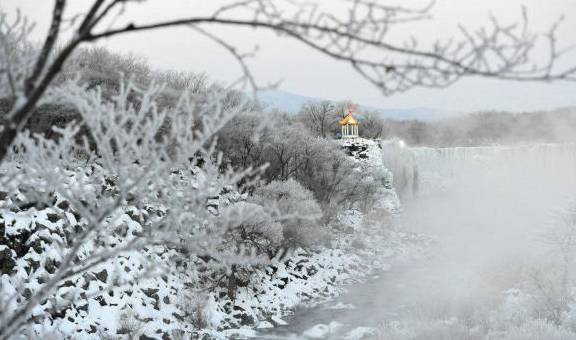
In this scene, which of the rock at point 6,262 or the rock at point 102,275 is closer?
the rock at point 6,262

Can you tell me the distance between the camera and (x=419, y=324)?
49.3ft

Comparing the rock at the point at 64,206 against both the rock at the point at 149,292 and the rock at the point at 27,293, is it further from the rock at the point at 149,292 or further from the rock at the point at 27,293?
the rock at the point at 27,293

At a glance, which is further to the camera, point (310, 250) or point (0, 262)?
point (310, 250)

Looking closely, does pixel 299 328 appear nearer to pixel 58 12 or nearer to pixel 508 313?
pixel 508 313

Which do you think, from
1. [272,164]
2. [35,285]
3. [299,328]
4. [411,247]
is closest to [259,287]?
[299,328]

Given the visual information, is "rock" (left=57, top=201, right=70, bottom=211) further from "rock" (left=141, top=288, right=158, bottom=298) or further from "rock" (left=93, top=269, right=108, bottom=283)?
"rock" (left=141, top=288, right=158, bottom=298)

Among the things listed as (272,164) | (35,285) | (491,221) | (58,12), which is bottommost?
(491,221)

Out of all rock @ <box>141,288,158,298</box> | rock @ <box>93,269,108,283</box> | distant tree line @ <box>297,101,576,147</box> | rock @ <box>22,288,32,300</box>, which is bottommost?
rock @ <box>141,288,158,298</box>

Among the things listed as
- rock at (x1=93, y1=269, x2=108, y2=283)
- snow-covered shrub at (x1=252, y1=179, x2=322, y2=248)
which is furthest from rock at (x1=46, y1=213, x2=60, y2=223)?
snow-covered shrub at (x1=252, y1=179, x2=322, y2=248)

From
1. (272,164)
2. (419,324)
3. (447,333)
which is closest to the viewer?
(447,333)

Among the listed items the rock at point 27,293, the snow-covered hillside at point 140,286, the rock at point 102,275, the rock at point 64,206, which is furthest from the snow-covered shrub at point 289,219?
the rock at point 27,293

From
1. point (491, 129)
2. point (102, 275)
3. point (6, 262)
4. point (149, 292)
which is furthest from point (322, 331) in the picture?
point (491, 129)

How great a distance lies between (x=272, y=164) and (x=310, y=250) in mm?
7433

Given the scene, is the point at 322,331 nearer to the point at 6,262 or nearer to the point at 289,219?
the point at 289,219
